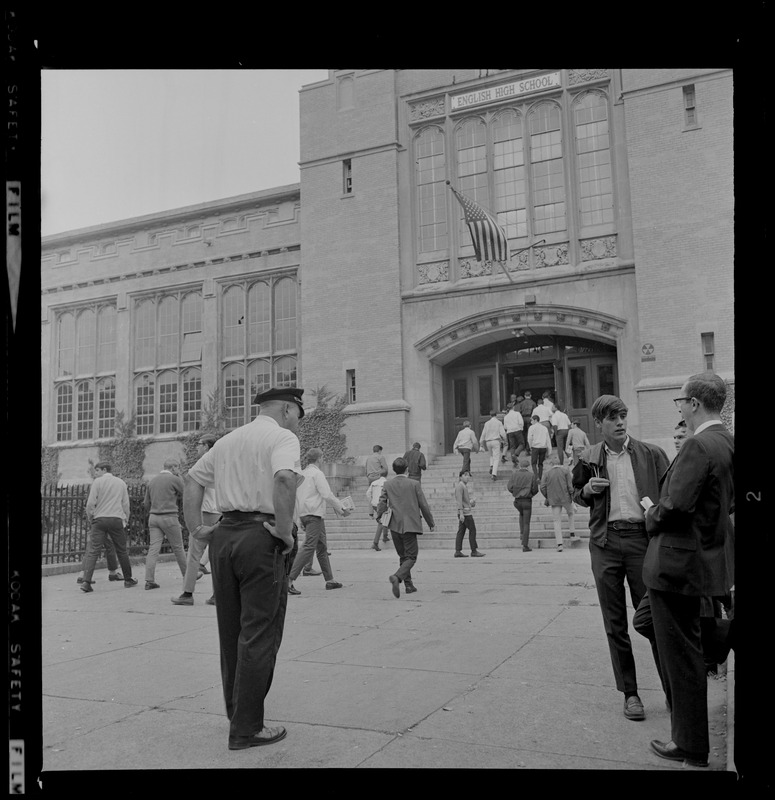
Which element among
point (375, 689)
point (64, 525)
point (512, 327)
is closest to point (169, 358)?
point (512, 327)

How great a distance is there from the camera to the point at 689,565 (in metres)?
3.37

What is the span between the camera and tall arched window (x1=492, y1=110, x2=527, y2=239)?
22.3 metres

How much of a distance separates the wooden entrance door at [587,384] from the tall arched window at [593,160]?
3.97m

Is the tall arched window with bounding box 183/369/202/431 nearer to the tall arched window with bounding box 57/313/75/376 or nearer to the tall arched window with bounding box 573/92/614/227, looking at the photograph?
the tall arched window with bounding box 57/313/75/376

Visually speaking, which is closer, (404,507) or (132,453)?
(404,507)

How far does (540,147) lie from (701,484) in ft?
67.5

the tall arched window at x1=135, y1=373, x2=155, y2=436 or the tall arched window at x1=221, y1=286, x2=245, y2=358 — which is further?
the tall arched window at x1=135, y1=373, x2=155, y2=436

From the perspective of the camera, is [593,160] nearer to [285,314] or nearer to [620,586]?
[285,314]

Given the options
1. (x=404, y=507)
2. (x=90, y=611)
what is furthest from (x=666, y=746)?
(x=90, y=611)

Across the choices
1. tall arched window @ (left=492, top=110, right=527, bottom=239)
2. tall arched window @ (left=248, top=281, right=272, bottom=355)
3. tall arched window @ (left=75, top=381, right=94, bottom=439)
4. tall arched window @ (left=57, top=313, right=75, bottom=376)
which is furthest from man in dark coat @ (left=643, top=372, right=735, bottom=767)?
tall arched window @ (left=57, top=313, right=75, bottom=376)

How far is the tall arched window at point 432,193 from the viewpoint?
22.8m

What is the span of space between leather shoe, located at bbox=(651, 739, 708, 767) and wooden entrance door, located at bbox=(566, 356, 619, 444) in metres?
18.5

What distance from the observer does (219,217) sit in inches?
1000

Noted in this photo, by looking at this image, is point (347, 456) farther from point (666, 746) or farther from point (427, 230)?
point (666, 746)
